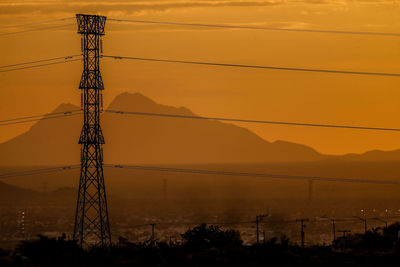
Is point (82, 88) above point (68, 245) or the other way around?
above

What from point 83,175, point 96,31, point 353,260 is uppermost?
point 96,31

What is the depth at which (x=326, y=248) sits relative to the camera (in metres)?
77.6

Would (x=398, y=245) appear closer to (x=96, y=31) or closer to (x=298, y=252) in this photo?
(x=298, y=252)

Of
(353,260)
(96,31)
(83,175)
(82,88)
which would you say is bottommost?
(353,260)

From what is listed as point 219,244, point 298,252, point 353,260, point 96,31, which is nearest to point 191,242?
point 219,244

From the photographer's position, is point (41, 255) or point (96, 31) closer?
point (41, 255)

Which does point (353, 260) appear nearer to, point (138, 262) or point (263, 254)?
point (263, 254)

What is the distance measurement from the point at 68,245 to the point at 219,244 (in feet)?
46.8

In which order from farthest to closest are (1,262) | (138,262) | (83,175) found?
(83,175) < (138,262) < (1,262)

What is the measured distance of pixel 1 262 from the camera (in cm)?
5872

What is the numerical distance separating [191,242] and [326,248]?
12.3 m

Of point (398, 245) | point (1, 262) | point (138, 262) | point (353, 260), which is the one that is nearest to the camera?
point (1, 262)

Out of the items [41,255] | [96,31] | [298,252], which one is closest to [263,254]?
[298,252]

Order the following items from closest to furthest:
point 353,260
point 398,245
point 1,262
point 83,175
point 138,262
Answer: point 1,262 < point 138,262 < point 353,260 < point 398,245 < point 83,175
